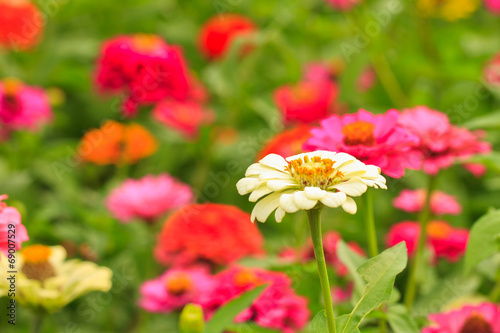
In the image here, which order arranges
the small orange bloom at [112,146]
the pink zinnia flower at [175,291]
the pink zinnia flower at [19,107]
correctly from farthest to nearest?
the small orange bloom at [112,146] < the pink zinnia flower at [19,107] < the pink zinnia flower at [175,291]

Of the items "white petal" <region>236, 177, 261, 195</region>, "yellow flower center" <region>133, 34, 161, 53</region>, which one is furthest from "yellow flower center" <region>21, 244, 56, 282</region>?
"yellow flower center" <region>133, 34, 161, 53</region>

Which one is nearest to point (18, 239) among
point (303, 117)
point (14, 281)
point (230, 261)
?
point (14, 281)

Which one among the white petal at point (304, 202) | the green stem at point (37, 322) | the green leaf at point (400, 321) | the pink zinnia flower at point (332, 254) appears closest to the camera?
the white petal at point (304, 202)

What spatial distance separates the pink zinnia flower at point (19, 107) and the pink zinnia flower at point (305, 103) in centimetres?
57

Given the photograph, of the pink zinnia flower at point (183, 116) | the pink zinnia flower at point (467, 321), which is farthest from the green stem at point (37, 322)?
the pink zinnia flower at point (183, 116)

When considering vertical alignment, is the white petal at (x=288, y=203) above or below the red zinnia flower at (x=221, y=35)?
below

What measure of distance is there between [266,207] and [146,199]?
71 cm

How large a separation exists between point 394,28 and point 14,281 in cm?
162

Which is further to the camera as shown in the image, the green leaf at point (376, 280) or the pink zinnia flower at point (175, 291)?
the pink zinnia flower at point (175, 291)

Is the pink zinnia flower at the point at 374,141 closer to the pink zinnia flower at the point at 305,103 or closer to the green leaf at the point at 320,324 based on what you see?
the green leaf at the point at 320,324

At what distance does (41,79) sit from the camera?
169cm

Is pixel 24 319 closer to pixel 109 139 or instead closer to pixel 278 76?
pixel 109 139

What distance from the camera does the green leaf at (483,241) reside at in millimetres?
664

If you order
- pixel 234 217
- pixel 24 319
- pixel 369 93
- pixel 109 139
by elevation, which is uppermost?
pixel 369 93
